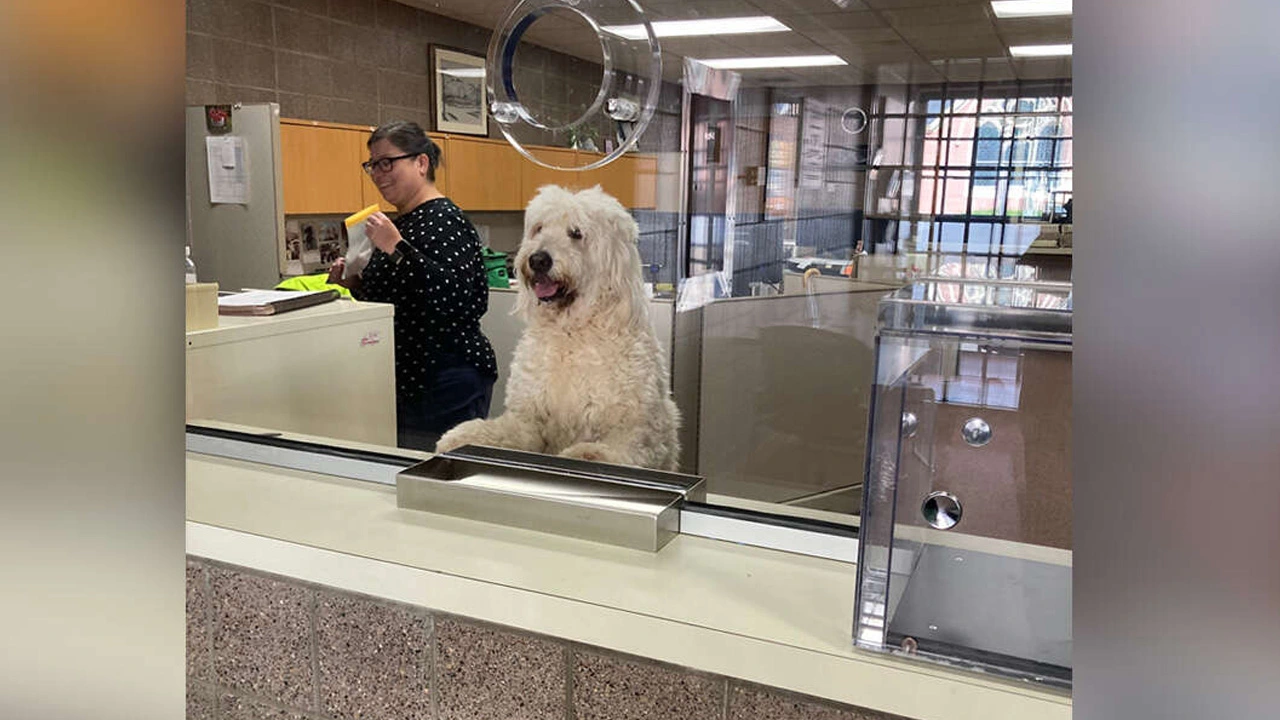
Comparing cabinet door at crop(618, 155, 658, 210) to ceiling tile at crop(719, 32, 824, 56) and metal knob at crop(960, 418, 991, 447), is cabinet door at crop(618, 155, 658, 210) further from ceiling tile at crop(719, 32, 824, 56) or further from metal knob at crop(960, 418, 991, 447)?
metal knob at crop(960, 418, 991, 447)

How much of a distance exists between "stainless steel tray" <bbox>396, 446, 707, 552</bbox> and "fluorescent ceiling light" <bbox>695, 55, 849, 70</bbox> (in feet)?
2.06

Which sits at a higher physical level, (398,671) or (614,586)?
(614,586)

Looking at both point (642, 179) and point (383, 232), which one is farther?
point (383, 232)

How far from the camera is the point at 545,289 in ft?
4.50

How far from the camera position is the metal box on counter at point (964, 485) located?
0.75 metres

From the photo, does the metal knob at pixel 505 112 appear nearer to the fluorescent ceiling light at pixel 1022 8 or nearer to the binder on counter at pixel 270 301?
the binder on counter at pixel 270 301

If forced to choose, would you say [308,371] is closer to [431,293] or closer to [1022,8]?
[431,293]

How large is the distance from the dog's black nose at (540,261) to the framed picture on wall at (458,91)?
22 cm

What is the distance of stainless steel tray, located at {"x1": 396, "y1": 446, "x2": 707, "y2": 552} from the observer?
1002 millimetres

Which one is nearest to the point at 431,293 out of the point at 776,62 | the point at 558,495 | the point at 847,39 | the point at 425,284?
the point at 425,284

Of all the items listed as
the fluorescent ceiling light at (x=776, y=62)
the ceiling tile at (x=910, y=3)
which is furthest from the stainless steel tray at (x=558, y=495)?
the ceiling tile at (x=910, y=3)

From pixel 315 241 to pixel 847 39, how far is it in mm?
933
